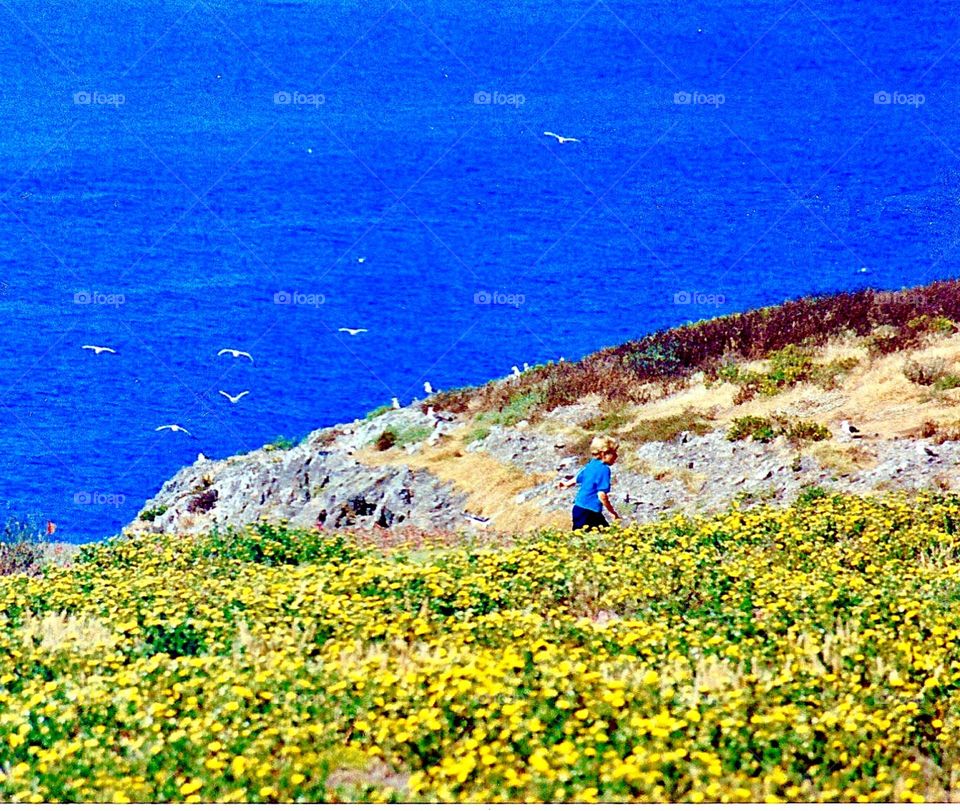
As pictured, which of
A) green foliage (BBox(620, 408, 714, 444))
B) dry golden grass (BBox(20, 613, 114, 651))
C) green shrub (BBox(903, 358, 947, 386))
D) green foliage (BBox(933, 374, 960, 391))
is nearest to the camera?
dry golden grass (BBox(20, 613, 114, 651))

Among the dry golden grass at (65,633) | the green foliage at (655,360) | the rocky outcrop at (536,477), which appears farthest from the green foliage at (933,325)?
the dry golden grass at (65,633)

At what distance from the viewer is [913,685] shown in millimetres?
8125

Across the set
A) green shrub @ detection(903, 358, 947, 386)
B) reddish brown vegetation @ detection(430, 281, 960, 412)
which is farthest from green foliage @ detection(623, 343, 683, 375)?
green shrub @ detection(903, 358, 947, 386)

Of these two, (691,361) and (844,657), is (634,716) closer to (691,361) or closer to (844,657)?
(844,657)

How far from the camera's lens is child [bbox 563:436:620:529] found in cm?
1321

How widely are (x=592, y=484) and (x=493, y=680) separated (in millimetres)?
5463

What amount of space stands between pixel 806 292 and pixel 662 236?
3.13 metres

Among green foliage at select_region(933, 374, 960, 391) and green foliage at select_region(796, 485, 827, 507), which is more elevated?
green foliage at select_region(933, 374, 960, 391)

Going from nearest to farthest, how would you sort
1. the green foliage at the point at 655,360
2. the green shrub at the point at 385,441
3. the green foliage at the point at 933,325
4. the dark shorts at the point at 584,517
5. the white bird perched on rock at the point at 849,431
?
the dark shorts at the point at 584,517 → the white bird perched on rock at the point at 849,431 → the green shrub at the point at 385,441 → the green foliage at the point at 933,325 → the green foliage at the point at 655,360

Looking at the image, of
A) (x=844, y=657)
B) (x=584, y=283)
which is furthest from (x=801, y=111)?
(x=844, y=657)

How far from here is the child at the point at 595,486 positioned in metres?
13.2

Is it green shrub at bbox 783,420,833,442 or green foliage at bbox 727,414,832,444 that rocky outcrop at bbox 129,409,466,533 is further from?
green shrub at bbox 783,420,833,442

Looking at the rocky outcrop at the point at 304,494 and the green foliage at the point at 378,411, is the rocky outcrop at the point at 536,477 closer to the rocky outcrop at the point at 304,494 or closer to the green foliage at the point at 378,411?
the rocky outcrop at the point at 304,494

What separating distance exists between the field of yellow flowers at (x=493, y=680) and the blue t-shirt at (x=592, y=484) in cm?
182
